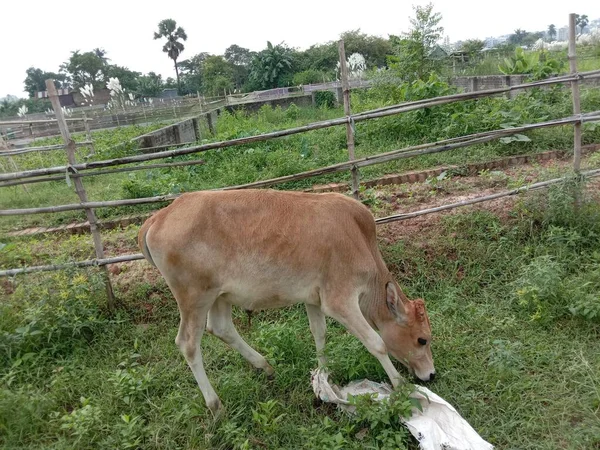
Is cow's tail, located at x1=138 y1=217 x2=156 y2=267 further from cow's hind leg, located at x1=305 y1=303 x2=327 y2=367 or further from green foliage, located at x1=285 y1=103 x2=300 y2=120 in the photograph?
green foliage, located at x1=285 y1=103 x2=300 y2=120

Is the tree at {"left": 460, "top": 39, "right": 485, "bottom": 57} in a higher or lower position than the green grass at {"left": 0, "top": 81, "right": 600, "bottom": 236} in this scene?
higher

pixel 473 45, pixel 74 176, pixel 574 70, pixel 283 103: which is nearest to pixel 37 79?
pixel 283 103

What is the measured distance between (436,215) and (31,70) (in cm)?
8134

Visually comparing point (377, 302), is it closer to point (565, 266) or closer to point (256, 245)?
point (256, 245)

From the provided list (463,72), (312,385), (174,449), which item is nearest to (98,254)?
(174,449)

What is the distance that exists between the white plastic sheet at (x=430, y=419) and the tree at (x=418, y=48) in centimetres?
906

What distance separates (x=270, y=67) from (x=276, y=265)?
3322 cm

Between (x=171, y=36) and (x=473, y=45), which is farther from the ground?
(x=171, y=36)

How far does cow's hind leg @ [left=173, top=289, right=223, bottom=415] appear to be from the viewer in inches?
116

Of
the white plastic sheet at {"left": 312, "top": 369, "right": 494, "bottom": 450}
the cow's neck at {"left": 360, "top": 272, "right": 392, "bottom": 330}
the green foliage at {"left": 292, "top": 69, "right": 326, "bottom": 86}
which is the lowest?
the white plastic sheet at {"left": 312, "top": 369, "right": 494, "bottom": 450}

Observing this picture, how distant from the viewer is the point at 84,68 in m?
59.2

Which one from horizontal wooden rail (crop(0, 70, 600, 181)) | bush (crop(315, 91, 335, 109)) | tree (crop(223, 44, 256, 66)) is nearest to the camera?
horizontal wooden rail (crop(0, 70, 600, 181))

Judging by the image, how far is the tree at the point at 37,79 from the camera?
64812 millimetres

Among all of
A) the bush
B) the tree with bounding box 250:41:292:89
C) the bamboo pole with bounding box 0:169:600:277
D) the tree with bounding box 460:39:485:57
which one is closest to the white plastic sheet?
the bamboo pole with bounding box 0:169:600:277
